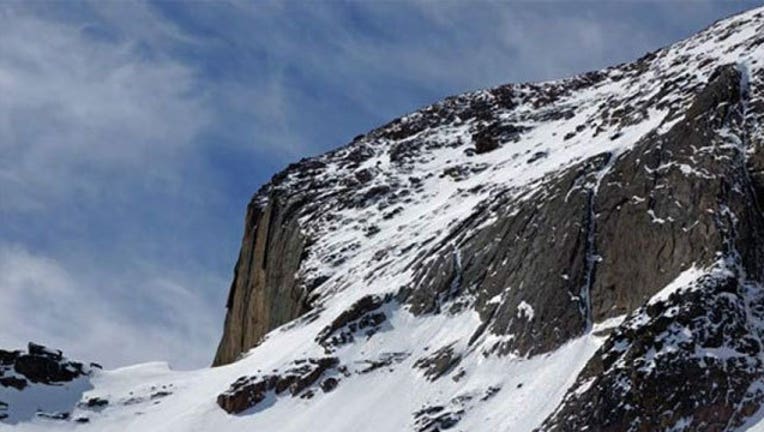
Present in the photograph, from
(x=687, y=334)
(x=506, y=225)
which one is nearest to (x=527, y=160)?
(x=506, y=225)

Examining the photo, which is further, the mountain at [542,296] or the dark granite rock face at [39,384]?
the dark granite rock face at [39,384]

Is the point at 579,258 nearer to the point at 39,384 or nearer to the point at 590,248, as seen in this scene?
the point at 590,248

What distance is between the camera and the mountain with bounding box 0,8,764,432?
146ft

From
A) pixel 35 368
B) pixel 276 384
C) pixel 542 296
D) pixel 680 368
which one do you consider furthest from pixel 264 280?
pixel 680 368

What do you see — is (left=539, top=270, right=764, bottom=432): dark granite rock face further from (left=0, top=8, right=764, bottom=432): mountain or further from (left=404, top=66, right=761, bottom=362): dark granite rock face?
(left=404, top=66, right=761, bottom=362): dark granite rock face

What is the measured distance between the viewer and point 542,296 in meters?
52.9

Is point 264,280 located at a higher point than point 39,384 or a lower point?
higher

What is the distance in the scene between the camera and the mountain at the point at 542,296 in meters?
44.4

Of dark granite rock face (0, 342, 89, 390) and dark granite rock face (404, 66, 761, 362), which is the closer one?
dark granite rock face (404, 66, 761, 362)

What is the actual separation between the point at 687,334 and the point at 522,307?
1029cm

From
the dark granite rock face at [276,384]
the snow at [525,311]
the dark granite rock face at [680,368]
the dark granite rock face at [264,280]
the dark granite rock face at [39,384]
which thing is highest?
the dark granite rock face at [264,280]

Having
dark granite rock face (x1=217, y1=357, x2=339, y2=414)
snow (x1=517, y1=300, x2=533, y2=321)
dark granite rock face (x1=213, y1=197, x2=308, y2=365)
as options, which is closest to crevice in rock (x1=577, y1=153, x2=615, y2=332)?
snow (x1=517, y1=300, x2=533, y2=321)

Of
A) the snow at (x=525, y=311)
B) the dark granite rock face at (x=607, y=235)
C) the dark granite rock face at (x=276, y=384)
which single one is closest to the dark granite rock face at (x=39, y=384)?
the dark granite rock face at (x=276, y=384)

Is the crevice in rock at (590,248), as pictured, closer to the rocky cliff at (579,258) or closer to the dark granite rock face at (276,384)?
the rocky cliff at (579,258)
